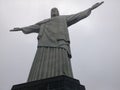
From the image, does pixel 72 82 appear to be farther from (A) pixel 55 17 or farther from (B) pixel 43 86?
(A) pixel 55 17

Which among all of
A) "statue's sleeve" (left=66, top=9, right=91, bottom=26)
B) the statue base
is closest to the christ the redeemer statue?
"statue's sleeve" (left=66, top=9, right=91, bottom=26)

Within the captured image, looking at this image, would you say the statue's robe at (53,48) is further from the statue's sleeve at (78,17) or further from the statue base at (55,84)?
the statue base at (55,84)

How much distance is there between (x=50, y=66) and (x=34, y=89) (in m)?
2.32

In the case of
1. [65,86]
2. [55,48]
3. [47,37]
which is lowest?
[65,86]

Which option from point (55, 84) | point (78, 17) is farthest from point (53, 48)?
point (55, 84)

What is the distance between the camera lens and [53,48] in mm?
14211

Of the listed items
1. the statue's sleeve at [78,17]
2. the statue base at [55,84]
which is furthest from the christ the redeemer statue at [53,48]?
the statue base at [55,84]

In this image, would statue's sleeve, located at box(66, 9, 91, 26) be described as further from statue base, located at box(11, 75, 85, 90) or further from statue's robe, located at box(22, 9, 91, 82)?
statue base, located at box(11, 75, 85, 90)

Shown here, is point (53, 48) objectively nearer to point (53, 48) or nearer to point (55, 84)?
point (53, 48)

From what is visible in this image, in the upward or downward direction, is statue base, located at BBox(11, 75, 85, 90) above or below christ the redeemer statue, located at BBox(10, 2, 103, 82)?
below

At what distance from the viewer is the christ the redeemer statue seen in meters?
12.8

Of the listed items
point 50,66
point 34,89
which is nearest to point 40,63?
point 50,66

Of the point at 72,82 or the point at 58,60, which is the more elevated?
the point at 58,60

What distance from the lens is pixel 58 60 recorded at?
1330cm
